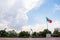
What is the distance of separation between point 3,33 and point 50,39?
3724 centimetres

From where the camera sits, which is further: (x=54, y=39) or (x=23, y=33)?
(x=23, y=33)

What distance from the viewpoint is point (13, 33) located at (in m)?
61.7

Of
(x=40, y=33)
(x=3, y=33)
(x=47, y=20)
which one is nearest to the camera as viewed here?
(x=47, y=20)

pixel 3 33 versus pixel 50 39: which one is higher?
pixel 3 33

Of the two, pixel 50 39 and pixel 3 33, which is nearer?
pixel 50 39

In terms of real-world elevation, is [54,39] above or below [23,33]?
below

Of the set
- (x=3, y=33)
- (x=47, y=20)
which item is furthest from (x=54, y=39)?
(x=3, y=33)

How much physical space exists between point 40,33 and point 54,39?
3940cm

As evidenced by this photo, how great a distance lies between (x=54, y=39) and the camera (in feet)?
69.3

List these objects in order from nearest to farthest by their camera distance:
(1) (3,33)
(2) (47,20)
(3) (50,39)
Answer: (3) (50,39) < (2) (47,20) < (1) (3,33)

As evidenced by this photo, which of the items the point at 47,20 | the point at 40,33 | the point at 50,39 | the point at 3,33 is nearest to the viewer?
the point at 50,39

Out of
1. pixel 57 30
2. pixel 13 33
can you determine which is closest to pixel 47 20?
pixel 57 30

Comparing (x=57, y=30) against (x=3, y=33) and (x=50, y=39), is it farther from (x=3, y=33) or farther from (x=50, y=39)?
(x=50, y=39)

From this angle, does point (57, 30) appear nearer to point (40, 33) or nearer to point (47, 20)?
point (40, 33)
